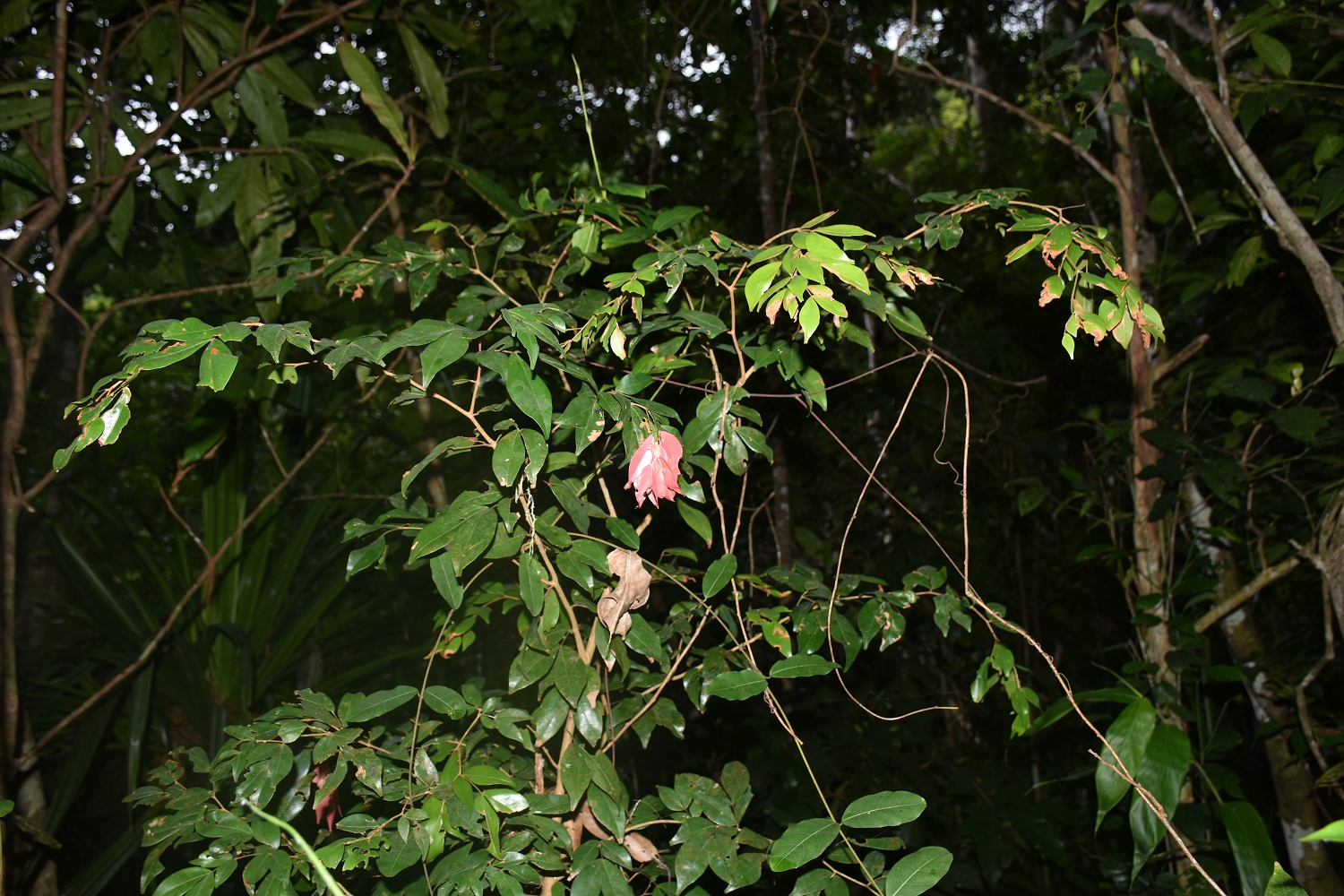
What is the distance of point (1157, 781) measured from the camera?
1.21 m

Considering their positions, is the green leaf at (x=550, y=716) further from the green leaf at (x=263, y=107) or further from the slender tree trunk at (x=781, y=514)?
the green leaf at (x=263, y=107)

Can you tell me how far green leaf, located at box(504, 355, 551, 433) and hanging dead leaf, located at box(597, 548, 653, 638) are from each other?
181 mm

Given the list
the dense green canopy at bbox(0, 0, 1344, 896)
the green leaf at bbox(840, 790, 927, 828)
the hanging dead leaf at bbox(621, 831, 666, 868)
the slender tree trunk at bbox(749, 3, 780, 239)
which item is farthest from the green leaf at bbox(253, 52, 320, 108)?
the green leaf at bbox(840, 790, 927, 828)

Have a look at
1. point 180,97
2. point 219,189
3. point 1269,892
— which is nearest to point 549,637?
point 1269,892

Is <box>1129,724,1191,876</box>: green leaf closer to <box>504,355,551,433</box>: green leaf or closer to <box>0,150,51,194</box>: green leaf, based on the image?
<box>504,355,551,433</box>: green leaf

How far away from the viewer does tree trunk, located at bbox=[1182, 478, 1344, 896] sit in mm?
1358

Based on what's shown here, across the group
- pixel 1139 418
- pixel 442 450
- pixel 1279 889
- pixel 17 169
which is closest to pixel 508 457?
pixel 442 450

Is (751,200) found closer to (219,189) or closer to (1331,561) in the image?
(219,189)

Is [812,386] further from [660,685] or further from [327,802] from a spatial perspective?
[327,802]

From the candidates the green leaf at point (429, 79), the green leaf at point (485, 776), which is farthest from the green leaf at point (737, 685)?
the green leaf at point (429, 79)

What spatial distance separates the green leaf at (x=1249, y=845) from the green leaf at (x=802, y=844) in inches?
29.9

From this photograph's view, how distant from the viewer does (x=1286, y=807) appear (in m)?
1.45

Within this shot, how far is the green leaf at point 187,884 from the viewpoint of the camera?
29.2 inches

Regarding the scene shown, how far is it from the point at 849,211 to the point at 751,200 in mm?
407
